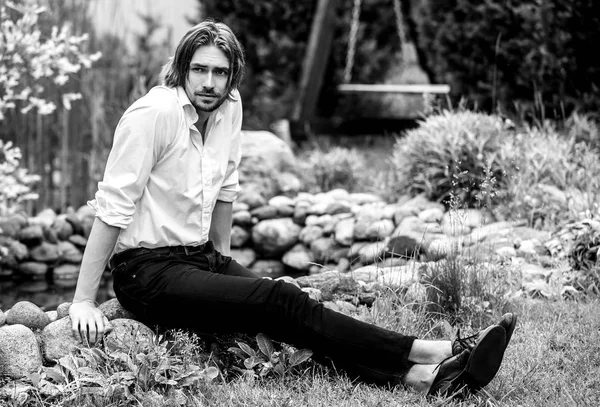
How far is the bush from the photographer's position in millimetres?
4945

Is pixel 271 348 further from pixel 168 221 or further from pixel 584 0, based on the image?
pixel 584 0

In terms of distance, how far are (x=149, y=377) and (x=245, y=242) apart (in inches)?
117

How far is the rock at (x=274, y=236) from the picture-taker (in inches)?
210

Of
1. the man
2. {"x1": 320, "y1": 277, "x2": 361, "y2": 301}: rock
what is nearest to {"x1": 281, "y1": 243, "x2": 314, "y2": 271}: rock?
{"x1": 320, "y1": 277, "x2": 361, "y2": 301}: rock

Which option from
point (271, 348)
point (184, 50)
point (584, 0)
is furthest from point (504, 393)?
point (584, 0)

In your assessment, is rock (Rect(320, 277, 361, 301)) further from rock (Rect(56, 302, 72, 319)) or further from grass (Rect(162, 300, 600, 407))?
rock (Rect(56, 302, 72, 319))

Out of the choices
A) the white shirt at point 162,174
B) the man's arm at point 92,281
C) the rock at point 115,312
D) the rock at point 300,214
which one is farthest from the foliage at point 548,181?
the man's arm at point 92,281

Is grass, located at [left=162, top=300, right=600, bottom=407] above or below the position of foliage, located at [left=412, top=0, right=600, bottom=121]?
below

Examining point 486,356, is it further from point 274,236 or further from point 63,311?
point 274,236

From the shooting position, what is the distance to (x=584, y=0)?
588 centimetres

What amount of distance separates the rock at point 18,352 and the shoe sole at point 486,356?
4.43ft

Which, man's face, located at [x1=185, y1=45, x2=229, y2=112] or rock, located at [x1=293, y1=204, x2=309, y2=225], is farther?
rock, located at [x1=293, y1=204, x2=309, y2=225]

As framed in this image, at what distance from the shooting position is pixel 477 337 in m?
2.59

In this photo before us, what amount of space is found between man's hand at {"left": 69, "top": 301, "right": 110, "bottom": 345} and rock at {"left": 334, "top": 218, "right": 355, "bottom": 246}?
8.22ft
